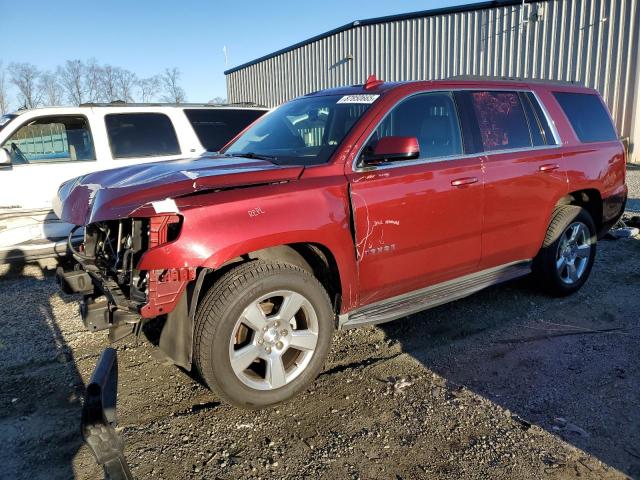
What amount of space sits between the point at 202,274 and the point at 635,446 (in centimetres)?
251

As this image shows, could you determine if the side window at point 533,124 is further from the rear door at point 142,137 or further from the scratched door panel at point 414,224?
the rear door at point 142,137

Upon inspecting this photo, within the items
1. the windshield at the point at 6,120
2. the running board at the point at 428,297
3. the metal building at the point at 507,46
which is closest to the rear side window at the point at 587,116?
the running board at the point at 428,297

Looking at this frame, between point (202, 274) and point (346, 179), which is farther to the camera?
point (346, 179)

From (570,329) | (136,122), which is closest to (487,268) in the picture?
(570,329)

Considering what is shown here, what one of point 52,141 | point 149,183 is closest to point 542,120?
point 149,183

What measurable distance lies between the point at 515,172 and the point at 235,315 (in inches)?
104

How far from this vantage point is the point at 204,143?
6.97 m

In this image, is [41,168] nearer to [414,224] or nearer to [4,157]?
[4,157]

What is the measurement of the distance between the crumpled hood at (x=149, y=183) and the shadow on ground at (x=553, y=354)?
1829 millimetres

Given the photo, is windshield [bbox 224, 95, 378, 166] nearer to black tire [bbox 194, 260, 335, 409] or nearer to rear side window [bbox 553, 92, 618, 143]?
black tire [bbox 194, 260, 335, 409]

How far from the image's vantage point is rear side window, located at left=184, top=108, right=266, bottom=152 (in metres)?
6.98

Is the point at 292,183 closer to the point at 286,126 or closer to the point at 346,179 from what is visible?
the point at 346,179

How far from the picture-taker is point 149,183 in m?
3.00

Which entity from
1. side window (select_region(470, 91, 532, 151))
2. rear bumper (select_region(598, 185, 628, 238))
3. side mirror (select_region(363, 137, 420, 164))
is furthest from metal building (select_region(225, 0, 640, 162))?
side mirror (select_region(363, 137, 420, 164))
